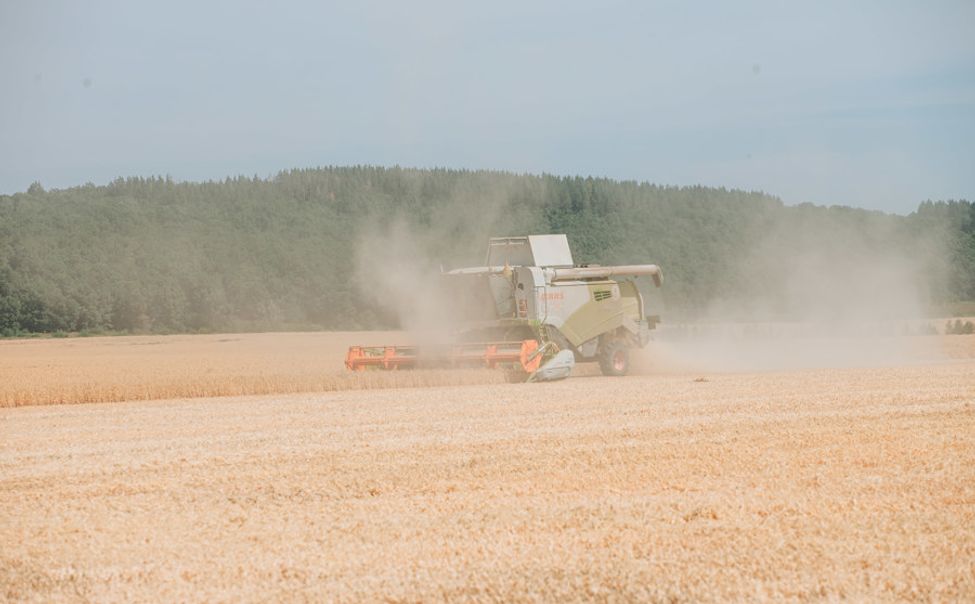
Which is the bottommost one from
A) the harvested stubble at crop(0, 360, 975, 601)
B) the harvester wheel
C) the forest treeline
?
the harvested stubble at crop(0, 360, 975, 601)

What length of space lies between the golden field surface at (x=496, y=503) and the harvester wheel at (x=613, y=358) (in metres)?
6.88

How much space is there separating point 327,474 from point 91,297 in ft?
182

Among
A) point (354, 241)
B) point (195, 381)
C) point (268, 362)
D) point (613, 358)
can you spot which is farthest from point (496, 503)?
point (354, 241)

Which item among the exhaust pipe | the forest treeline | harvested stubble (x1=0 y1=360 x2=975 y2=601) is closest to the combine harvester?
the exhaust pipe

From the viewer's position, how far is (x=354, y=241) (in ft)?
171

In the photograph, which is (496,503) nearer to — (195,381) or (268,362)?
(195,381)

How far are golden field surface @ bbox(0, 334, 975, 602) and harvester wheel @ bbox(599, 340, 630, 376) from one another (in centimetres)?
688

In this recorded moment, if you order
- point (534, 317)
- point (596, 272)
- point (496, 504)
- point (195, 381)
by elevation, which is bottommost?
point (496, 504)

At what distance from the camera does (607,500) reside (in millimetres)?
8789

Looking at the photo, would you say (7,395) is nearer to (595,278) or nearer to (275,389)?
(275,389)

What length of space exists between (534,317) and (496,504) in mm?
12785

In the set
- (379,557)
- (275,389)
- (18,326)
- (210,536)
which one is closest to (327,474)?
(210,536)

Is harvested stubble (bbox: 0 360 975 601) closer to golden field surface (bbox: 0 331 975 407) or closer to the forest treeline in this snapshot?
golden field surface (bbox: 0 331 975 407)

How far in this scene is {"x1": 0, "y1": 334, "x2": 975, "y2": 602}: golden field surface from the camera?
6.73 meters
